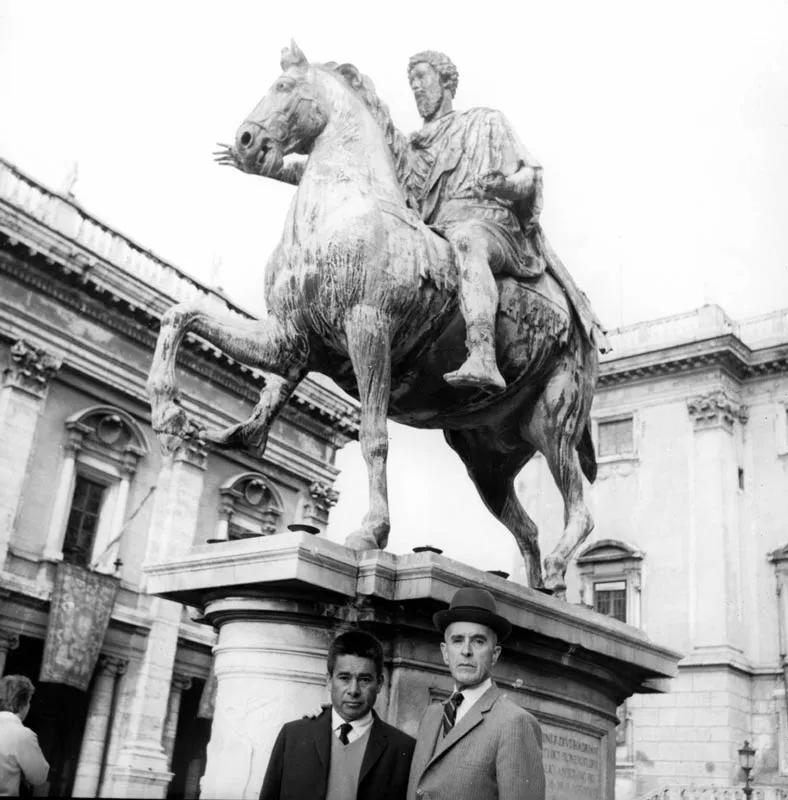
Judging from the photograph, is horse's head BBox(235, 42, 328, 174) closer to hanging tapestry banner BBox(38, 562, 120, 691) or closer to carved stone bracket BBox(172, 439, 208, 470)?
hanging tapestry banner BBox(38, 562, 120, 691)

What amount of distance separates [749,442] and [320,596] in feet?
103

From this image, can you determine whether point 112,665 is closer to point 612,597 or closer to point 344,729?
point 612,597

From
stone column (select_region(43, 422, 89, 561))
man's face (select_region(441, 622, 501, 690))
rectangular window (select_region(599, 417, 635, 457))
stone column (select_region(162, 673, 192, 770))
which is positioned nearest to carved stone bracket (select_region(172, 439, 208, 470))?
stone column (select_region(43, 422, 89, 561))

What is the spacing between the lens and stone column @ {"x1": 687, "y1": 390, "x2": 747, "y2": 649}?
31.0 metres

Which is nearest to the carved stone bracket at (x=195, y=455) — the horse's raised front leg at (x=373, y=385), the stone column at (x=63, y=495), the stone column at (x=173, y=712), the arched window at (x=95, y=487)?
the arched window at (x=95, y=487)

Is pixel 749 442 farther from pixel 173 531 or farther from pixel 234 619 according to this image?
pixel 234 619

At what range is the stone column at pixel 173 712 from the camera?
2309cm

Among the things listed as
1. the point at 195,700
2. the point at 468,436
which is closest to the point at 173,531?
the point at 195,700

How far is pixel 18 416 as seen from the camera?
20953mm

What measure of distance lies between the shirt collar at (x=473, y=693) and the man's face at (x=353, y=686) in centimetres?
35

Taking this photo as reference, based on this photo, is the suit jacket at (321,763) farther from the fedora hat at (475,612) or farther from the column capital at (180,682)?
the column capital at (180,682)

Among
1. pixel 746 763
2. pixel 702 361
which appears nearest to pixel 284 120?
pixel 746 763

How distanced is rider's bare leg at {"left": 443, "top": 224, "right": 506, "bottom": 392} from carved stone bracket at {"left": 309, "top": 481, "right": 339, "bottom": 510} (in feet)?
74.6

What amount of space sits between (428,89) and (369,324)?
6.91 feet
